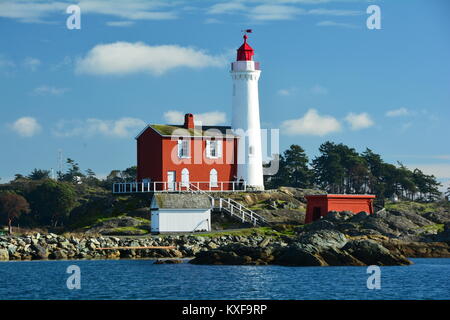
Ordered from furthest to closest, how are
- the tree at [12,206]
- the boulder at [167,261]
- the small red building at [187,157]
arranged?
the tree at [12,206]
the small red building at [187,157]
the boulder at [167,261]

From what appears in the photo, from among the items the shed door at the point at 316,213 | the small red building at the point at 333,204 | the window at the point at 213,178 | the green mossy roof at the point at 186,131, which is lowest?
the shed door at the point at 316,213

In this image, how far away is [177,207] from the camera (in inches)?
2180

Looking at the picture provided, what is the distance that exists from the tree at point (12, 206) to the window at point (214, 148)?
52.1 ft

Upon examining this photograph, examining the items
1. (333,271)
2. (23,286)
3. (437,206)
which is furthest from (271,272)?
(437,206)

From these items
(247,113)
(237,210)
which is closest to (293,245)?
(237,210)

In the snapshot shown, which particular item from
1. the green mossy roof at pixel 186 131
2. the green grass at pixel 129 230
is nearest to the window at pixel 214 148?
the green mossy roof at pixel 186 131

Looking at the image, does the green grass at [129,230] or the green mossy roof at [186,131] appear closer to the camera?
the green grass at [129,230]

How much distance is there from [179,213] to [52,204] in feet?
60.9

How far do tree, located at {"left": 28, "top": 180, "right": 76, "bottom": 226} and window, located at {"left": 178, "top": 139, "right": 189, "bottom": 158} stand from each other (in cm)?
1391

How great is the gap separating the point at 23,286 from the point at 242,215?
861 inches

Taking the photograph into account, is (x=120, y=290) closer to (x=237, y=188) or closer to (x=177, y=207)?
(x=177, y=207)

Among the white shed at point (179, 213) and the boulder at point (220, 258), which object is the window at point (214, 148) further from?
the boulder at point (220, 258)

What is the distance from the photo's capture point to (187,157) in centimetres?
6112

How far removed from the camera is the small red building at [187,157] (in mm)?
60594
